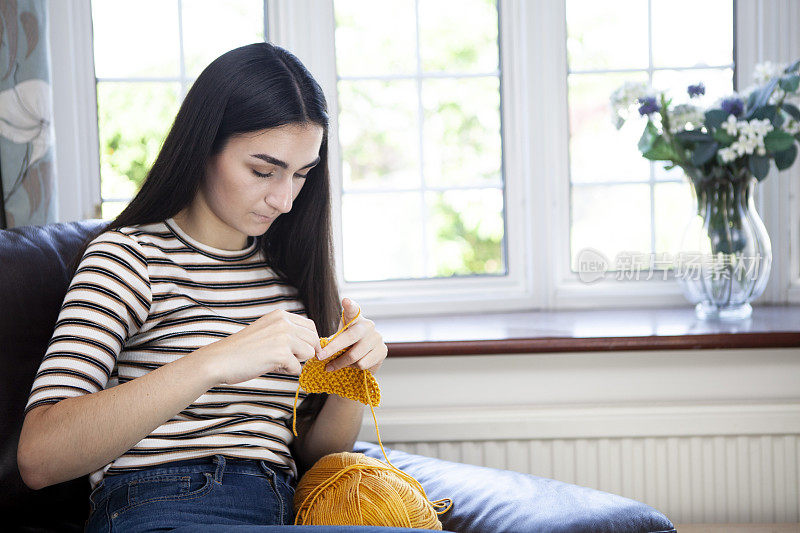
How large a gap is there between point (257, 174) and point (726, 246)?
124 cm

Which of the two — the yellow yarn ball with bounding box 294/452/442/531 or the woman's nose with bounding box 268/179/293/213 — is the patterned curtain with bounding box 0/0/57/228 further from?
the yellow yarn ball with bounding box 294/452/442/531

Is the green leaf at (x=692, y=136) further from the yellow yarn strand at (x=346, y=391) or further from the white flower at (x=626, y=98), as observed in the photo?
the yellow yarn strand at (x=346, y=391)

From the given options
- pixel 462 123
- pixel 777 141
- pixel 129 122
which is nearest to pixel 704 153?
pixel 777 141

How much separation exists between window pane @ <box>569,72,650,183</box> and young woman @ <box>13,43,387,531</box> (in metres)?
1.02

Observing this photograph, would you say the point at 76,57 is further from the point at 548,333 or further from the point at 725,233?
the point at 725,233

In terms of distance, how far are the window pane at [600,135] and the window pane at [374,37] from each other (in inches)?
19.0

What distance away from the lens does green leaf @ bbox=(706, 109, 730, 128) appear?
5.82 feet

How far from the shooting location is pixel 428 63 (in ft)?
6.91

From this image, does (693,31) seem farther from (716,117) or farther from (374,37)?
(374,37)

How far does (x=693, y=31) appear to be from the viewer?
2.09m

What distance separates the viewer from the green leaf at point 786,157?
178cm

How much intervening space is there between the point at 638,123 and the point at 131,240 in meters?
1.49

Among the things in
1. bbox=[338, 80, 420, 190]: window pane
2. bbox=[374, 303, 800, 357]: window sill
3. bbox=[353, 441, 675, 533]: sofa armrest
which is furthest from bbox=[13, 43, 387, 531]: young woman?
bbox=[338, 80, 420, 190]: window pane

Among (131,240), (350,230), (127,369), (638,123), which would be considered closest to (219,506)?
(127,369)
